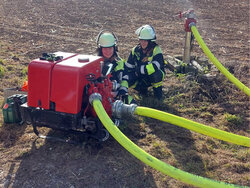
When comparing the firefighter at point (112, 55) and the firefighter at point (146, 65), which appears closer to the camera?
the firefighter at point (112, 55)

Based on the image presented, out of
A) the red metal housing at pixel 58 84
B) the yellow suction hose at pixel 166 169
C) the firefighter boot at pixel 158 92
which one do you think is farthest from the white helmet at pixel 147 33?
the yellow suction hose at pixel 166 169

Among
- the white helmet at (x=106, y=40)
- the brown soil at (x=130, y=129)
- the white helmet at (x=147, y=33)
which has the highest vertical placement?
Result: the white helmet at (x=147, y=33)

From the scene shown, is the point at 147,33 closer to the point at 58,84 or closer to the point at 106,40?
the point at 106,40

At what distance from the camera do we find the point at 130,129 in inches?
155

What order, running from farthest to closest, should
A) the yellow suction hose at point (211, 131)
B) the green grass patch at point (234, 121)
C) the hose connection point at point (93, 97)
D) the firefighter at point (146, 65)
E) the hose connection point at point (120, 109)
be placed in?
the firefighter at point (146, 65) → the green grass patch at point (234, 121) → the hose connection point at point (120, 109) → the hose connection point at point (93, 97) → the yellow suction hose at point (211, 131)

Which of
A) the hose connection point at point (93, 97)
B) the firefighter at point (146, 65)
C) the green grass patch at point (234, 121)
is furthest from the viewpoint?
the firefighter at point (146, 65)

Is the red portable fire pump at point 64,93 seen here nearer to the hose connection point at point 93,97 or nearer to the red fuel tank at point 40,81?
the red fuel tank at point 40,81

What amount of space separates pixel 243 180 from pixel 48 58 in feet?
8.60

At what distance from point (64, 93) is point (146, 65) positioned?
1960 mm

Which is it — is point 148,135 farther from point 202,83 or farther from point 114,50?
point 202,83

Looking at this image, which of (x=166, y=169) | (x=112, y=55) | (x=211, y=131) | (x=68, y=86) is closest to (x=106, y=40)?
(x=112, y=55)

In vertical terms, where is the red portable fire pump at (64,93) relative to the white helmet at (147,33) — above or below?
below

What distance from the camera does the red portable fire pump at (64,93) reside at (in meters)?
3.01

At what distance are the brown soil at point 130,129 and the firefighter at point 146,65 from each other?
0.46m
